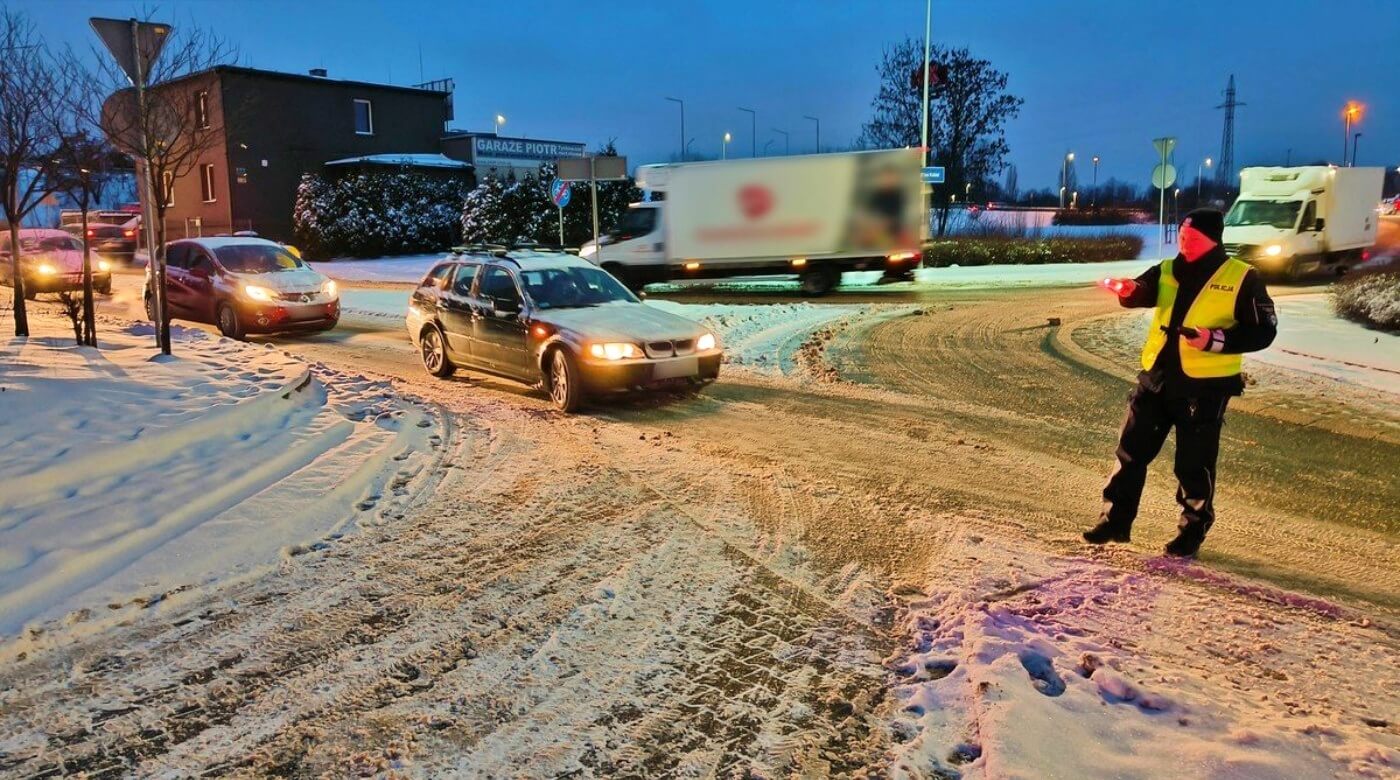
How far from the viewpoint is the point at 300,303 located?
14.2 m

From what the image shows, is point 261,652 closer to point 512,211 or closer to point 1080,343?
point 1080,343

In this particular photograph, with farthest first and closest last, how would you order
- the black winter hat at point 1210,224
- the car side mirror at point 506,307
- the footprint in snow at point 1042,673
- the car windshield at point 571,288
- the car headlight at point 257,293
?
the car headlight at point 257,293 < the car windshield at point 571,288 < the car side mirror at point 506,307 < the black winter hat at point 1210,224 < the footprint in snow at point 1042,673

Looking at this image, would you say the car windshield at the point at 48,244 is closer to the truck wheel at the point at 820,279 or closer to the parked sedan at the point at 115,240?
the parked sedan at the point at 115,240

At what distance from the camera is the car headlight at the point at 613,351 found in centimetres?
855

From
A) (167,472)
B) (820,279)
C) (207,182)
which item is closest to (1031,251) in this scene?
(820,279)

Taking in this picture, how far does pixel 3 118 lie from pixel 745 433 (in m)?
9.95

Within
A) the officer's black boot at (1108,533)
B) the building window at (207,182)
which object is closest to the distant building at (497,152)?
the building window at (207,182)

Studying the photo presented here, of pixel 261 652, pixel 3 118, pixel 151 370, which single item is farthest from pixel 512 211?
pixel 261 652

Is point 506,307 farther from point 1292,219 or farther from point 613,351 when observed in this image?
point 1292,219

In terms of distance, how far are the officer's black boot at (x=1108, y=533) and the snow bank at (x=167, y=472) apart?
4258 mm

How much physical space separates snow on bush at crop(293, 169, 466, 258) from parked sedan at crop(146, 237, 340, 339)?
63.8 ft

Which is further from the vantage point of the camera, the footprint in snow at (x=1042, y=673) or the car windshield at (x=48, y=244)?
the car windshield at (x=48, y=244)

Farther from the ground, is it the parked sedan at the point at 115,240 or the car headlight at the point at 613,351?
the parked sedan at the point at 115,240

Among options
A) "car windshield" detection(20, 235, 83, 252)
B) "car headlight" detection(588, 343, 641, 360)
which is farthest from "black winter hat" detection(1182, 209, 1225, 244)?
"car windshield" detection(20, 235, 83, 252)
